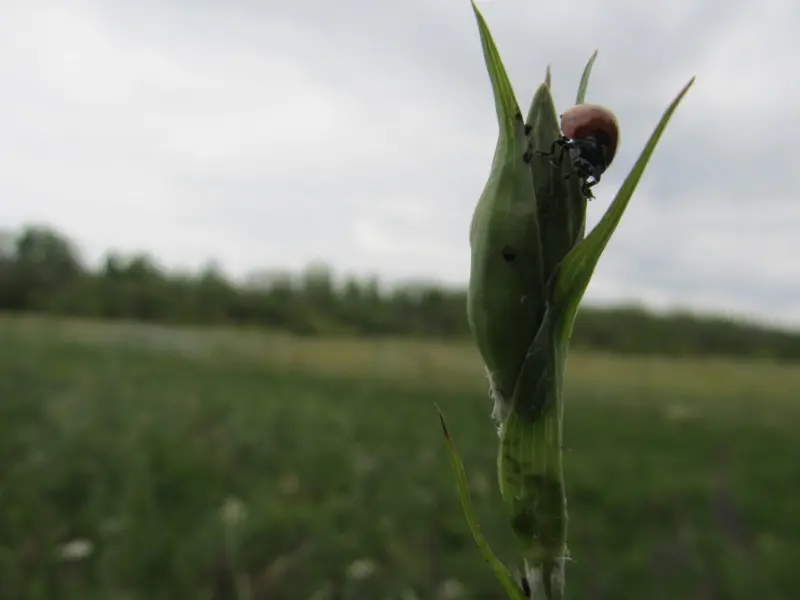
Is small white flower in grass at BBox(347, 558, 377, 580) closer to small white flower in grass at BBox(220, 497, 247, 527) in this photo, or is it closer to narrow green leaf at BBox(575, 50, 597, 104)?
small white flower in grass at BBox(220, 497, 247, 527)

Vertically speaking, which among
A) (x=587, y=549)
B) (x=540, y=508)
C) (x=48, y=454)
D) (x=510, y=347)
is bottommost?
(x=587, y=549)

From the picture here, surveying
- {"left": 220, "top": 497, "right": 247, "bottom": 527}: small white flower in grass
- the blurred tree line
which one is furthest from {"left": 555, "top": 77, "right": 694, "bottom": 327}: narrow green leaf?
the blurred tree line

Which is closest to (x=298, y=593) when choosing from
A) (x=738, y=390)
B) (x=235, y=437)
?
(x=235, y=437)

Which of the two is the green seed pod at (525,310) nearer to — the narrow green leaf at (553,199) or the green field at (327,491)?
the narrow green leaf at (553,199)

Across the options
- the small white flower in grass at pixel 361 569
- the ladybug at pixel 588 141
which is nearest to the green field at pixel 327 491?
the small white flower in grass at pixel 361 569

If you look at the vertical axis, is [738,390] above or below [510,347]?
below

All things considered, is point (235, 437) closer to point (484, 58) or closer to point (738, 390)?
point (484, 58)
